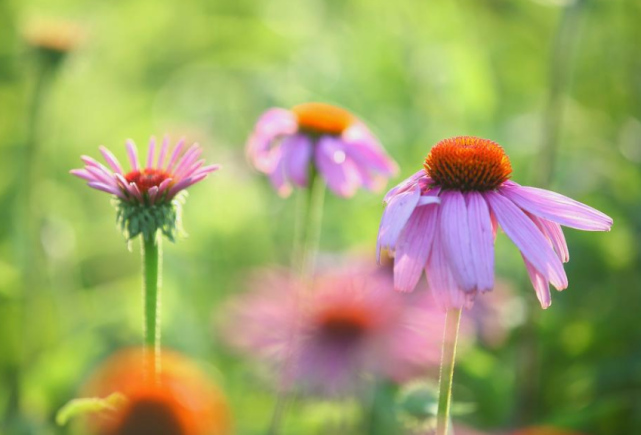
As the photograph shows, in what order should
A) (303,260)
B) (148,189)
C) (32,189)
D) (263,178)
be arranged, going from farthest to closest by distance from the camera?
(263,178)
(32,189)
(303,260)
(148,189)

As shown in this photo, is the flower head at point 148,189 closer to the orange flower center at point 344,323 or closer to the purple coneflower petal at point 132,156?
the purple coneflower petal at point 132,156

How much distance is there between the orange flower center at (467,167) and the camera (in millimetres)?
642

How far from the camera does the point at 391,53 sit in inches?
87.4

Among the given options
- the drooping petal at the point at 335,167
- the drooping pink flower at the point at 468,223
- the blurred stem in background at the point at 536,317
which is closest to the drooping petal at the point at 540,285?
the drooping pink flower at the point at 468,223

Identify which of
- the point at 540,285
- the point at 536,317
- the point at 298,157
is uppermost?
the point at 298,157

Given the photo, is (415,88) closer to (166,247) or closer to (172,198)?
(166,247)

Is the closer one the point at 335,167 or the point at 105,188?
the point at 105,188

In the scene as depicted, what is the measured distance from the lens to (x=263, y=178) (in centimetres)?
183

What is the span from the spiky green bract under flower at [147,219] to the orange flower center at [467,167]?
0.72 feet

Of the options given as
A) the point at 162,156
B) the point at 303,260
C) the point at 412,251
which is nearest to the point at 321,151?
the point at 303,260

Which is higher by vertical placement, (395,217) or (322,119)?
(322,119)

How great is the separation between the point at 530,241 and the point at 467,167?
3.6 inches

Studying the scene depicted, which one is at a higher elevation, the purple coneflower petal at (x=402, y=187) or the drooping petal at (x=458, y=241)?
the purple coneflower petal at (x=402, y=187)

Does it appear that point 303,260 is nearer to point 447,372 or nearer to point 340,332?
point 340,332
